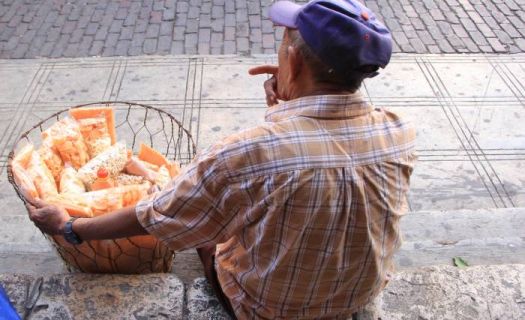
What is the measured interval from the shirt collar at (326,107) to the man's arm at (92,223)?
0.61 meters

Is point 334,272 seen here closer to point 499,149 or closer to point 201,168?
point 201,168

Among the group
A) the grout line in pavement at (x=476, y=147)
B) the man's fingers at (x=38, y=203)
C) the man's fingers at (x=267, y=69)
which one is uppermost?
the man's fingers at (x=267, y=69)

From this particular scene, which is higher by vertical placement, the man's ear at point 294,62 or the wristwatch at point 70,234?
the man's ear at point 294,62

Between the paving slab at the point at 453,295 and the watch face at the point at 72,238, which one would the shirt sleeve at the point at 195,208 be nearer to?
the watch face at the point at 72,238

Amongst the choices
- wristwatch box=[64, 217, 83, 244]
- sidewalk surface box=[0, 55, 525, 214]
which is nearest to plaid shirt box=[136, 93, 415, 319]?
wristwatch box=[64, 217, 83, 244]

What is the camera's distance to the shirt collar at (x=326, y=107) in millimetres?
1396

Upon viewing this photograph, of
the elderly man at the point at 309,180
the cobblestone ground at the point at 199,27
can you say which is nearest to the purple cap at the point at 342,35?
the elderly man at the point at 309,180

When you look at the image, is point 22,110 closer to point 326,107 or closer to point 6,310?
point 6,310

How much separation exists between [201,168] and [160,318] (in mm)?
764

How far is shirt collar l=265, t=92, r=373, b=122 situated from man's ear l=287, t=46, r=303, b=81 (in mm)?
78

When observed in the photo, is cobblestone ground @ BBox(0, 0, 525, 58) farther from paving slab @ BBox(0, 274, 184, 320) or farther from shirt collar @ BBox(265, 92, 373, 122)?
shirt collar @ BBox(265, 92, 373, 122)

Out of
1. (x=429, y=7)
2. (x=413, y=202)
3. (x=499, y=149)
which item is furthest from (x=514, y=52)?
(x=413, y=202)

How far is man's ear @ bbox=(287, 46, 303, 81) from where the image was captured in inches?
55.8

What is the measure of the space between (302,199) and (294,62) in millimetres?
390
